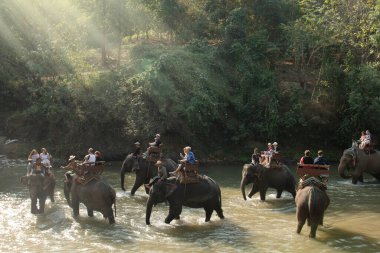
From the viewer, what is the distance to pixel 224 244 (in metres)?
13.6

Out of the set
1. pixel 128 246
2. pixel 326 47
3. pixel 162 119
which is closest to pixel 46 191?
pixel 128 246

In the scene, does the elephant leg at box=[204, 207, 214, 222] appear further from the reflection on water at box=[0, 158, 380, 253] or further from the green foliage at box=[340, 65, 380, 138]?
the green foliage at box=[340, 65, 380, 138]

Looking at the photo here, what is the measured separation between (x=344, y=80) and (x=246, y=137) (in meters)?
7.20

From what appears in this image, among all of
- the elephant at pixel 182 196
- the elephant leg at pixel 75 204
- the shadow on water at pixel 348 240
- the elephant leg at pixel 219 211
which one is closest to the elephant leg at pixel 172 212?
the elephant at pixel 182 196

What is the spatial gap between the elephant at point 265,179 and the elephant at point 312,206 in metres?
4.74

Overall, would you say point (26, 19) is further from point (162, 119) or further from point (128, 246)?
point (128, 246)

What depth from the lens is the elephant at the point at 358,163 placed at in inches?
890

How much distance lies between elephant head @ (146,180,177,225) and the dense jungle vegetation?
547 inches

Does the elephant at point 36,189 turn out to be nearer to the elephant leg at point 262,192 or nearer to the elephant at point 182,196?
the elephant at point 182,196

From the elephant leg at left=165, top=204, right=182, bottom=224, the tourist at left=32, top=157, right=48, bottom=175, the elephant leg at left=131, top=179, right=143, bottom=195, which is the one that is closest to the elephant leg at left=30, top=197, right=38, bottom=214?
the tourist at left=32, top=157, right=48, bottom=175

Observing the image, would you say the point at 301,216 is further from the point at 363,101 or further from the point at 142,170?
the point at 363,101

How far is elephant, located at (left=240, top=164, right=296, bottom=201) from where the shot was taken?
1864 centimetres

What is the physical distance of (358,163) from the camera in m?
22.6

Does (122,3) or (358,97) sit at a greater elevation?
(122,3)
